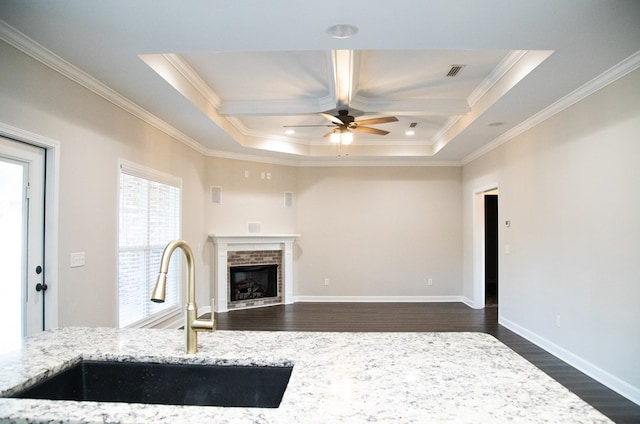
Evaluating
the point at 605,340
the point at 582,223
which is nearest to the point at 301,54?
the point at 582,223

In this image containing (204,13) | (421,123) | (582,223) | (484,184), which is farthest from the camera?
(484,184)

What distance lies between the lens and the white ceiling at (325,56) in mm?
2451

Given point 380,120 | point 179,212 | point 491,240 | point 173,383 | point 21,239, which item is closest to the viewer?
point 173,383

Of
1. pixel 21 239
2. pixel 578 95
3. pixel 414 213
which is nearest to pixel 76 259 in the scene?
pixel 21 239

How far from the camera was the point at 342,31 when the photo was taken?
2.69 m

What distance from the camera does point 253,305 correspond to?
6945mm

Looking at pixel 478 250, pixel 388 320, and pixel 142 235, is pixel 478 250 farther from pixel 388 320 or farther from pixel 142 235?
pixel 142 235

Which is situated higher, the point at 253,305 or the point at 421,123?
the point at 421,123

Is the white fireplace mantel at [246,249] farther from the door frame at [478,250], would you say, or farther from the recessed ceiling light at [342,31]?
the recessed ceiling light at [342,31]

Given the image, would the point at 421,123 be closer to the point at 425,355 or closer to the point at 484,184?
the point at 484,184

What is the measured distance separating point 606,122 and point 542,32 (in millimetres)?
1364

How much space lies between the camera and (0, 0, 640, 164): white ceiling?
2451 mm

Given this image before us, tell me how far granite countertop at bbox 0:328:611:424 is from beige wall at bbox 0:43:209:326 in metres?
1.95

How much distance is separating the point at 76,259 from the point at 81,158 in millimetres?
877
